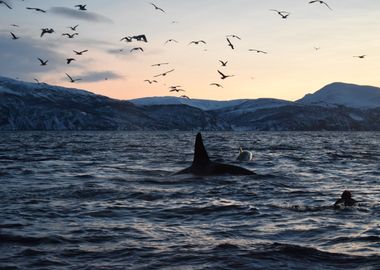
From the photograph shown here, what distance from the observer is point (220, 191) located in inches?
783

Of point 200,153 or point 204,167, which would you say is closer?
point 200,153

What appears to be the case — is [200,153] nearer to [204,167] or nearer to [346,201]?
[204,167]

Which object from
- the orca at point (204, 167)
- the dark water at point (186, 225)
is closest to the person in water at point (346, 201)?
the dark water at point (186, 225)

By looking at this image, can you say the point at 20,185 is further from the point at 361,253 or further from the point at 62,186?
the point at 361,253

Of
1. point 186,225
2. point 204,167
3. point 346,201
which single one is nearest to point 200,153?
point 204,167

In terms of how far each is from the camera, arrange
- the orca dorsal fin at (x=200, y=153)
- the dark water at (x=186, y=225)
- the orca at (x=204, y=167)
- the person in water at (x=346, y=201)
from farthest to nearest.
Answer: the orca at (x=204, y=167) < the orca dorsal fin at (x=200, y=153) < the person in water at (x=346, y=201) < the dark water at (x=186, y=225)

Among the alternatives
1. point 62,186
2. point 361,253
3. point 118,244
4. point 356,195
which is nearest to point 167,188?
point 62,186

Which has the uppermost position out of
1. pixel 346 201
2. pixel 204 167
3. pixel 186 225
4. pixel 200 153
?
pixel 200 153

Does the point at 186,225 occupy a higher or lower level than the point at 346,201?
lower

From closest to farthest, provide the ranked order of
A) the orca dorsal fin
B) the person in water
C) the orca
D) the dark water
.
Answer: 1. the dark water
2. the person in water
3. the orca dorsal fin
4. the orca

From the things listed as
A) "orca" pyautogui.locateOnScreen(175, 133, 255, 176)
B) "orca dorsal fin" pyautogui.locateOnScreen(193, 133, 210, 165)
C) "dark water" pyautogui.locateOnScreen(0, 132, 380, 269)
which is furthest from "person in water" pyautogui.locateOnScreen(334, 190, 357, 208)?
"orca dorsal fin" pyautogui.locateOnScreen(193, 133, 210, 165)

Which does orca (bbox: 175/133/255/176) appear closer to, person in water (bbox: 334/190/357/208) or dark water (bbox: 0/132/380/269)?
dark water (bbox: 0/132/380/269)

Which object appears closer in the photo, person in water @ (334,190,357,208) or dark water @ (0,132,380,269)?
dark water @ (0,132,380,269)

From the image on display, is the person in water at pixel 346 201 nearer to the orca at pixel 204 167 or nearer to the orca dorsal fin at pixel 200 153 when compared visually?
the orca at pixel 204 167
